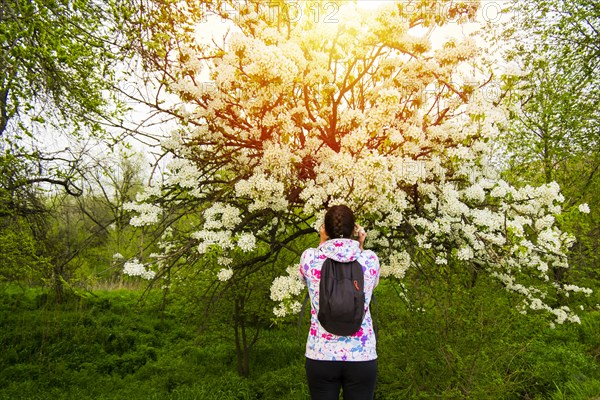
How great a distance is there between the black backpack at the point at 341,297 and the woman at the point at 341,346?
0.19 feet

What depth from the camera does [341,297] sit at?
278 cm

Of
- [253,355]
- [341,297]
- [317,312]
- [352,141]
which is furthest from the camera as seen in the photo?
[253,355]

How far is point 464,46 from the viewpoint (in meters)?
5.22

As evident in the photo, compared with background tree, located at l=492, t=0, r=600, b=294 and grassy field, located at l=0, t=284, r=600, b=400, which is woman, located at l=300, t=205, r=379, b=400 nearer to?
grassy field, located at l=0, t=284, r=600, b=400

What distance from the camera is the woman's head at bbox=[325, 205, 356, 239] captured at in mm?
2934

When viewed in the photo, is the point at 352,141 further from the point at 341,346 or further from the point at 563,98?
the point at 563,98

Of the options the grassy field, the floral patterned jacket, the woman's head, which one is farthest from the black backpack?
the grassy field

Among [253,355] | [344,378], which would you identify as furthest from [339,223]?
[253,355]

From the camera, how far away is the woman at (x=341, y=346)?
2779 millimetres

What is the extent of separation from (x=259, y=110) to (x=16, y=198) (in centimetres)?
581

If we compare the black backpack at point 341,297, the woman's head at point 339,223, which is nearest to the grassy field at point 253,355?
the black backpack at point 341,297

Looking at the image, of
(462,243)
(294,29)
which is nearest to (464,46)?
(294,29)

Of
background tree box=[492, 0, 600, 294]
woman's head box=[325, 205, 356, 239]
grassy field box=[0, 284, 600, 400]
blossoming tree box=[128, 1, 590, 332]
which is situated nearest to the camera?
woman's head box=[325, 205, 356, 239]

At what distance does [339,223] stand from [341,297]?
50 centimetres
